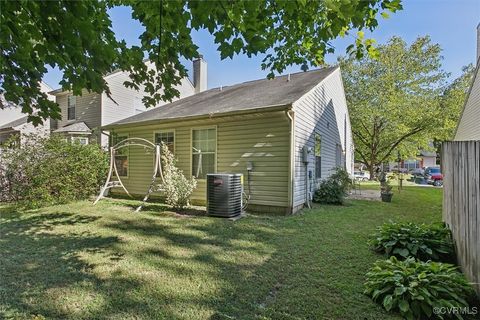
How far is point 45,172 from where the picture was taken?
810 cm

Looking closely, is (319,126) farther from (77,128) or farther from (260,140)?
(77,128)

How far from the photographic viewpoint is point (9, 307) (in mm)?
2605

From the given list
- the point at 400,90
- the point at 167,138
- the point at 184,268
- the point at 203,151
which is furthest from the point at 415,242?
the point at 400,90

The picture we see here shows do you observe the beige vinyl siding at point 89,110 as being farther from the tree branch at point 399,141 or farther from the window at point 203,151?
the tree branch at point 399,141

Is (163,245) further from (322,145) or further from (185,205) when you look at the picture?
(322,145)

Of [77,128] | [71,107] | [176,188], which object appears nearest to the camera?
[176,188]

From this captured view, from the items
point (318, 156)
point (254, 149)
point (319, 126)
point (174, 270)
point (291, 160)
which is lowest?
point (174, 270)

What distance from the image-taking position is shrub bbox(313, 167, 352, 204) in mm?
9297

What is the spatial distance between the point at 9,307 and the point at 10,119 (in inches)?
887

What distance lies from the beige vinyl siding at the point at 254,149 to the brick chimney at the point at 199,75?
28.1 feet

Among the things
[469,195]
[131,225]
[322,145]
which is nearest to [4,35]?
[131,225]

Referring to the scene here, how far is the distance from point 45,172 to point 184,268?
22.8 feet

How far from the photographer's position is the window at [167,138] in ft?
30.7

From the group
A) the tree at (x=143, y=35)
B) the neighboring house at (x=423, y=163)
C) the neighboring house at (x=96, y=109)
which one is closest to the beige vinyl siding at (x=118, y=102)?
the neighboring house at (x=96, y=109)
